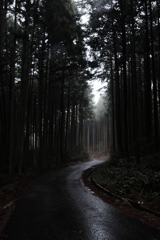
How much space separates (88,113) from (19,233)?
115ft

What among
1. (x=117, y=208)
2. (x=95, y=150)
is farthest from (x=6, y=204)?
(x=95, y=150)

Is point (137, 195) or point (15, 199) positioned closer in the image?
point (137, 195)

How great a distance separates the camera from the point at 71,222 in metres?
5.26

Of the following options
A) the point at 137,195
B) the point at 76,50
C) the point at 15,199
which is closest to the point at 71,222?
the point at 137,195

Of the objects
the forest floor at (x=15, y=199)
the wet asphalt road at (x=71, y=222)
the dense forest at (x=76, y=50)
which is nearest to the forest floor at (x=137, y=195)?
the forest floor at (x=15, y=199)

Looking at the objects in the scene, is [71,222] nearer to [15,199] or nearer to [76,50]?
[15,199]

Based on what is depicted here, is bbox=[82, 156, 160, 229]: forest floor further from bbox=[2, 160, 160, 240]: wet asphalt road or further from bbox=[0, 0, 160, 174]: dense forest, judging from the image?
bbox=[0, 0, 160, 174]: dense forest

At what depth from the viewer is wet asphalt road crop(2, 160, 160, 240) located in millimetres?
4445

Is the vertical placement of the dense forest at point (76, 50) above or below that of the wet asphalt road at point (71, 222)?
above

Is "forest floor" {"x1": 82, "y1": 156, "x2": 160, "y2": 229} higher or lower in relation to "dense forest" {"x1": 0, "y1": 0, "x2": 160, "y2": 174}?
lower

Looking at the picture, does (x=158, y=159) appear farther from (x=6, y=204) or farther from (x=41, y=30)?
(x=41, y=30)

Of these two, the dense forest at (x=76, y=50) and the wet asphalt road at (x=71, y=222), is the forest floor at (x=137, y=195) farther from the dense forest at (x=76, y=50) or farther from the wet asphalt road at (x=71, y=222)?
the dense forest at (x=76, y=50)

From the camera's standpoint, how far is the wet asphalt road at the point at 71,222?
4.45 m

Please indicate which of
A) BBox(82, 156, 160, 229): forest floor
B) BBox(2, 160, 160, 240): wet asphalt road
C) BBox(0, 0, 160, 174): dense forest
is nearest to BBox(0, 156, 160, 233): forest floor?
BBox(82, 156, 160, 229): forest floor
